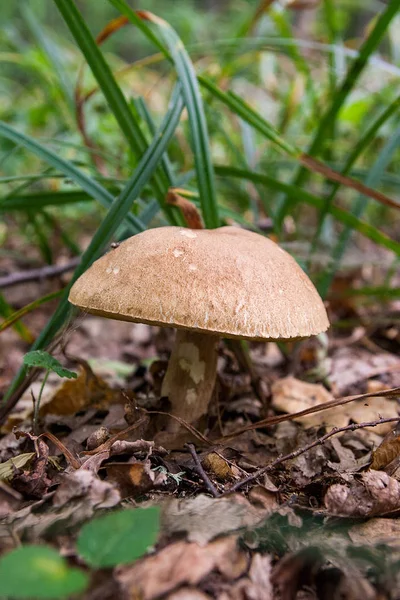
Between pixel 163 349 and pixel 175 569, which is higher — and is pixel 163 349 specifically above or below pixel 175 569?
below

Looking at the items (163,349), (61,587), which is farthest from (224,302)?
(163,349)

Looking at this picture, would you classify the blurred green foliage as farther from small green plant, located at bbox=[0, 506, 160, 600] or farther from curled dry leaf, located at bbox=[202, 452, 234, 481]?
small green plant, located at bbox=[0, 506, 160, 600]

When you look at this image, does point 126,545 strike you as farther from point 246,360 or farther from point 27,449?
point 246,360

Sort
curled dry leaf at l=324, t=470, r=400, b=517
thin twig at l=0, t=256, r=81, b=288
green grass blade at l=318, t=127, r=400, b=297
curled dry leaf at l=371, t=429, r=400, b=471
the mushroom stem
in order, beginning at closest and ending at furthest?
curled dry leaf at l=324, t=470, r=400, b=517, curled dry leaf at l=371, t=429, r=400, b=471, the mushroom stem, green grass blade at l=318, t=127, r=400, b=297, thin twig at l=0, t=256, r=81, b=288

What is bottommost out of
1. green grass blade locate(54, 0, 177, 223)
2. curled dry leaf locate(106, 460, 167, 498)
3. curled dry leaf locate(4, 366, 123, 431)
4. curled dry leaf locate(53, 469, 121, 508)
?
curled dry leaf locate(4, 366, 123, 431)

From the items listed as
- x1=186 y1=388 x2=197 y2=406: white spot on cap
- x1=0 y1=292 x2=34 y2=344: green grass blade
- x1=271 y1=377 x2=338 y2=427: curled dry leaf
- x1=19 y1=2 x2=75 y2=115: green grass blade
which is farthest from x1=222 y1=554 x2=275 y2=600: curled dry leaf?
x1=19 y1=2 x2=75 y2=115: green grass blade

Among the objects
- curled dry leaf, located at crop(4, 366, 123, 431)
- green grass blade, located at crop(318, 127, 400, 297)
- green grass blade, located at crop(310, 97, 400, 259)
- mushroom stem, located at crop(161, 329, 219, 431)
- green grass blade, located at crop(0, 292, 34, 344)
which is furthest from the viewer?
green grass blade, located at crop(318, 127, 400, 297)

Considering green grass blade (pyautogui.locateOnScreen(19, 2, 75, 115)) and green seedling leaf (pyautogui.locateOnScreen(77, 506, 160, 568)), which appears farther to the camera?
green grass blade (pyautogui.locateOnScreen(19, 2, 75, 115))
